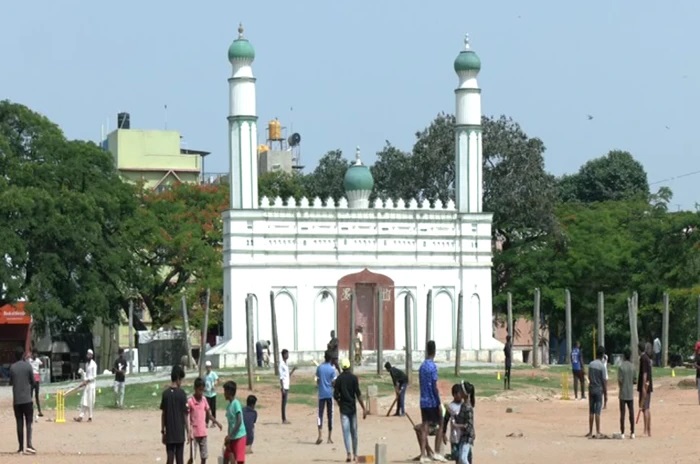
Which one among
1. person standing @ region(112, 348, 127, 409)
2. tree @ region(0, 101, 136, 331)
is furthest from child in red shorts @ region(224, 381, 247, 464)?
tree @ region(0, 101, 136, 331)

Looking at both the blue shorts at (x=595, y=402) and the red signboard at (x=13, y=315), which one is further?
the red signboard at (x=13, y=315)

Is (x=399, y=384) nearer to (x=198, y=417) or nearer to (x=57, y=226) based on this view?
(x=198, y=417)

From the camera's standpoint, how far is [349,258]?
56.0 m

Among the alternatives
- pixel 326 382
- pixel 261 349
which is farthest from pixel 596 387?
pixel 261 349

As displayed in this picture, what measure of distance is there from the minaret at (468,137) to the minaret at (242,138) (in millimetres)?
7380

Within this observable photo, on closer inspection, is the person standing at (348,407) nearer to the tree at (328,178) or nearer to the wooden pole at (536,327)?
the wooden pole at (536,327)

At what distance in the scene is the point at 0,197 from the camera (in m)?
55.6

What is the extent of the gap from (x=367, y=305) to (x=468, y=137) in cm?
703

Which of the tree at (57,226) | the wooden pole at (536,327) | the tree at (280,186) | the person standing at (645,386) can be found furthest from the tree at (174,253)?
the person standing at (645,386)

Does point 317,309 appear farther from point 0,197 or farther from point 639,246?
point 639,246

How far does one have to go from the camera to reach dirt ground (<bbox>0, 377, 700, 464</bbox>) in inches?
1104

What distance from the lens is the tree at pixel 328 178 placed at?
270 feet

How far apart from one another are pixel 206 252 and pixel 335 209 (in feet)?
45.6

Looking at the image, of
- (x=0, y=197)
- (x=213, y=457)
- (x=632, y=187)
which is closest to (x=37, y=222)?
(x=0, y=197)
